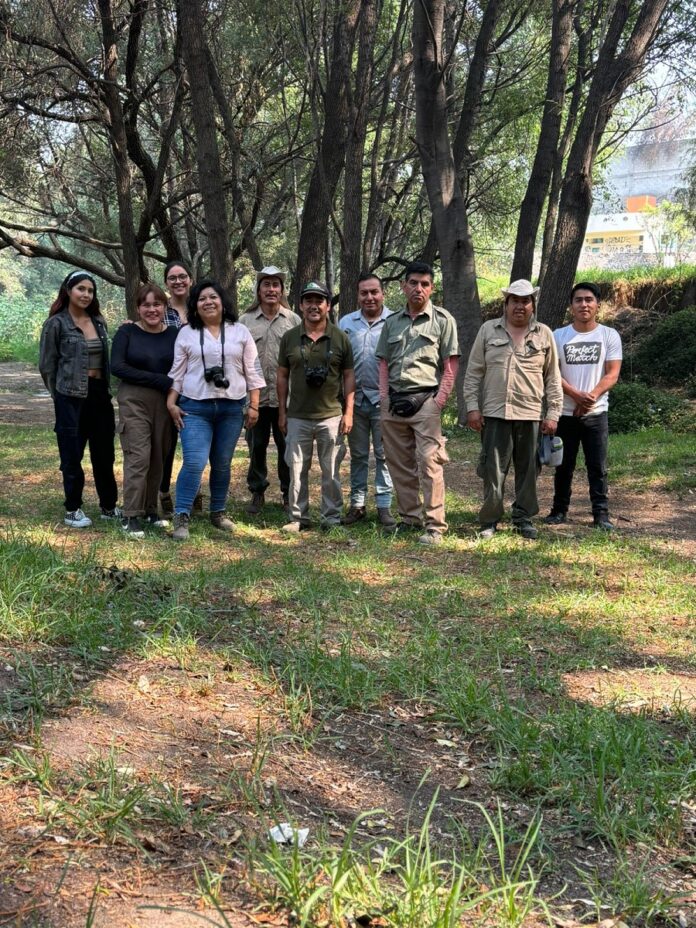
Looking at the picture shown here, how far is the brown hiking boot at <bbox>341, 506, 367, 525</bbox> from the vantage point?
25.3 ft

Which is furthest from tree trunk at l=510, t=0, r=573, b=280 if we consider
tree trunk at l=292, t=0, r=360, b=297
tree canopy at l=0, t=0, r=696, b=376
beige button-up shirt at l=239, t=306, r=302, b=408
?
beige button-up shirt at l=239, t=306, r=302, b=408

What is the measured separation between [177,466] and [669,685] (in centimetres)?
718

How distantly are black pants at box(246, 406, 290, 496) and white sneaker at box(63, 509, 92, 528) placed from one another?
1.52 m

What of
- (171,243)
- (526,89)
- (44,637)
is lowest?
(44,637)

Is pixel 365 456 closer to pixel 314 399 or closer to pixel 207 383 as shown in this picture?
pixel 314 399

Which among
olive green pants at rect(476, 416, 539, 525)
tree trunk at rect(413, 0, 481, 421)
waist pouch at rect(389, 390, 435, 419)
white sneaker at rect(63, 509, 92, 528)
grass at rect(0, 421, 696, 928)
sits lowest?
grass at rect(0, 421, 696, 928)

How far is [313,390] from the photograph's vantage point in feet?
23.8

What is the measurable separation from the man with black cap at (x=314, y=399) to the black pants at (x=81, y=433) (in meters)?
1.43

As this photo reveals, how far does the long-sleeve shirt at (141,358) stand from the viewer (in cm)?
689

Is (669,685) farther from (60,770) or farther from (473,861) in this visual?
→ (60,770)

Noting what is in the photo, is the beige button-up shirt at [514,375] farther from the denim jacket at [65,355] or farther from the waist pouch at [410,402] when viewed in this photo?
the denim jacket at [65,355]

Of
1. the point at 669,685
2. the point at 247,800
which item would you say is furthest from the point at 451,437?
the point at 247,800

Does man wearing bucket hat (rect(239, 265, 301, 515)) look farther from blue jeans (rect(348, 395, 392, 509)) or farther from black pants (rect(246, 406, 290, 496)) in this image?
blue jeans (rect(348, 395, 392, 509))

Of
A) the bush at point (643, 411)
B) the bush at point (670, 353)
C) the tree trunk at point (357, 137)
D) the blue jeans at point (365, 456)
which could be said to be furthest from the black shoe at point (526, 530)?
the bush at point (670, 353)
